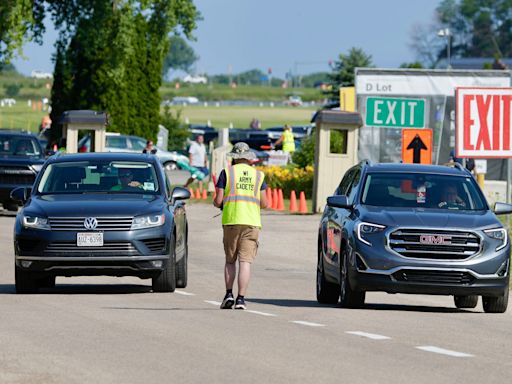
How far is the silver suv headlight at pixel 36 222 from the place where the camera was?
731 inches

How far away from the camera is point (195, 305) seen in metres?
17.5

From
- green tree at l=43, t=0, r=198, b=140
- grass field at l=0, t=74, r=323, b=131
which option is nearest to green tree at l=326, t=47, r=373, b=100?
green tree at l=43, t=0, r=198, b=140

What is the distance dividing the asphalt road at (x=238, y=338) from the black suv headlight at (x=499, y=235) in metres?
0.75

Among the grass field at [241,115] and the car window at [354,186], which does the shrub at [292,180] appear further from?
the grass field at [241,115]

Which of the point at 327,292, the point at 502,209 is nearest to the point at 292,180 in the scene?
the point at 327,292

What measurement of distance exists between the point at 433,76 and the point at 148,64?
684 inches

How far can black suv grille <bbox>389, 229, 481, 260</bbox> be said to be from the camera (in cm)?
1705

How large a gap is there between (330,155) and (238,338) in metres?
28.0

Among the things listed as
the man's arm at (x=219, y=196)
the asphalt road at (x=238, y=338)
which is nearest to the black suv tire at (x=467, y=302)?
the asphalt road at (x=238, y=338)

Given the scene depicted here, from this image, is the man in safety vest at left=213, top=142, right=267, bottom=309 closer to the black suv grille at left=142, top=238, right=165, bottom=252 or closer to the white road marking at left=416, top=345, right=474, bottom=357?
→ the black suv grille at left=142, top=238, right=165, bottom=252

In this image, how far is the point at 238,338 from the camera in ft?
44.4

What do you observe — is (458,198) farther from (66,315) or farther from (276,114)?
(276,114)

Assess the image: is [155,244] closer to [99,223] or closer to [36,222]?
[99,223]

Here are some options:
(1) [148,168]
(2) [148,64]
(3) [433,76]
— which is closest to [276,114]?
(2) [148,64]
